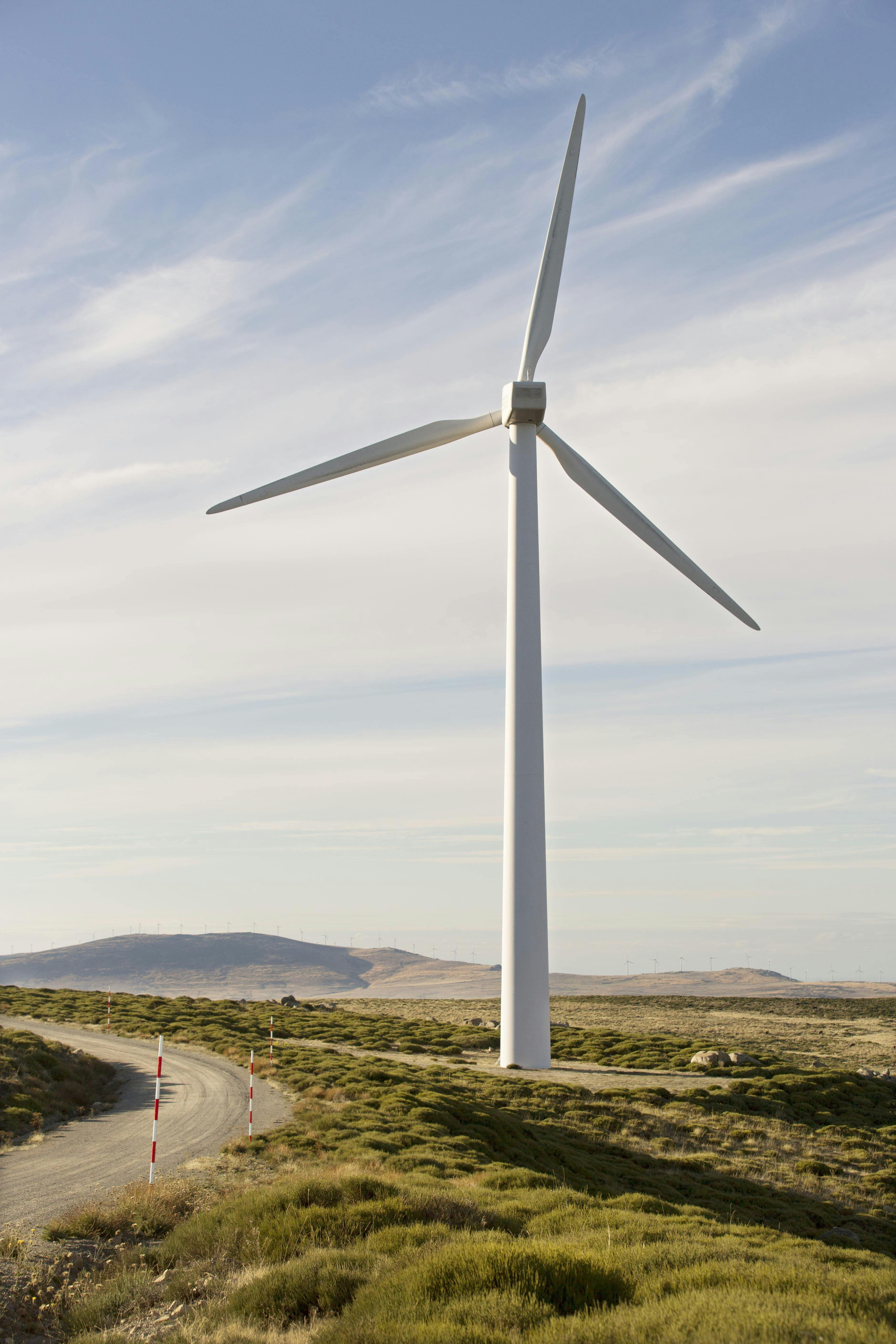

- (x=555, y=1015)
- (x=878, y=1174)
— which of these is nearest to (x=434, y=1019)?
(x=555, y=1015)

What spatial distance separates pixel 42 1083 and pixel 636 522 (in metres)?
30.0

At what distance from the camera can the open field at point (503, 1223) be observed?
8.84 metres

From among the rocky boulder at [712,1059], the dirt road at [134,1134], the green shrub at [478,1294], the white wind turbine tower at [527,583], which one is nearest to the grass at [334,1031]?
the rocky boulder at [712,1059]

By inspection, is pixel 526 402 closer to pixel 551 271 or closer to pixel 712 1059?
pixel 551 271

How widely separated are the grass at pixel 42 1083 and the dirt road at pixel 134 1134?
745 mm

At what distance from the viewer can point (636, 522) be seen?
3819 centimetres

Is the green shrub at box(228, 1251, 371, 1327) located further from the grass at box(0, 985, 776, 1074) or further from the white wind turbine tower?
the grass at box(0, 985, 776, 1074)

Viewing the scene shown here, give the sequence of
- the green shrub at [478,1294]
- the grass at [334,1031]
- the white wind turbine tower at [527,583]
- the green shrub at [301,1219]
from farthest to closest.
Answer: the grass at [334,1031]
the white wind turbine tower at [527,583]
the green shrub at [301,1219]
the green shrub at [478,1294]

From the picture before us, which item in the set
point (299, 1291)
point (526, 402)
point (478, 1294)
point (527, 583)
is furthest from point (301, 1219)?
point (526, 402)

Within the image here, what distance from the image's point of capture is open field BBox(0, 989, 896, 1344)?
29.0 feet

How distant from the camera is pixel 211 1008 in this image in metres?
65.0

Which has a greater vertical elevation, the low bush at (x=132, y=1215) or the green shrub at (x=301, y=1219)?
the green shrub at (x=301, y=1219)

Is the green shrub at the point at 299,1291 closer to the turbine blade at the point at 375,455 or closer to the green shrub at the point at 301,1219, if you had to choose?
the green shrub at the point at 301,1219

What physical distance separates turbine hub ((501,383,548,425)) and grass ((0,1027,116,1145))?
30.1 m
